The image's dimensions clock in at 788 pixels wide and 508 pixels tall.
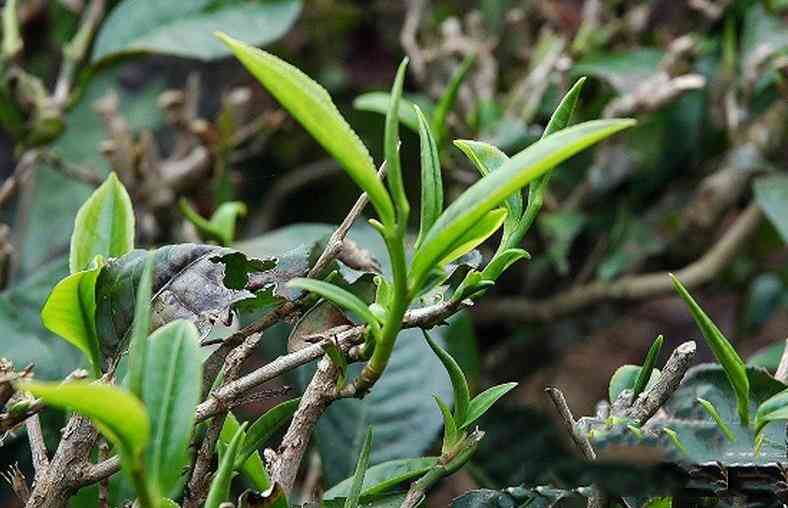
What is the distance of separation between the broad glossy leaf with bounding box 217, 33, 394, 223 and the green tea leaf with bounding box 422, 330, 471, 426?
0.34ft

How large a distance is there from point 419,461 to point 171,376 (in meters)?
0.16

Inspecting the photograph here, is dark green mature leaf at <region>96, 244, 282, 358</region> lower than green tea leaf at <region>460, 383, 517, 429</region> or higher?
higher

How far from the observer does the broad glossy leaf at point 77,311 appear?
0.46 metres

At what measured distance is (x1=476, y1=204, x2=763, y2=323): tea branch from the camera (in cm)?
102

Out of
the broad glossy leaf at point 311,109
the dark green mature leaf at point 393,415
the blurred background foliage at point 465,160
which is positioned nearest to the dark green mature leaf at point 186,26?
the blurred background foliage at point 465,160

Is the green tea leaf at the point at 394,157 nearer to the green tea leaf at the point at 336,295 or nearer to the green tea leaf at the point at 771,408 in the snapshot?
the green tea leaf at the point at 336,295

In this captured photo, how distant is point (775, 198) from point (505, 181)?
63 centimetres

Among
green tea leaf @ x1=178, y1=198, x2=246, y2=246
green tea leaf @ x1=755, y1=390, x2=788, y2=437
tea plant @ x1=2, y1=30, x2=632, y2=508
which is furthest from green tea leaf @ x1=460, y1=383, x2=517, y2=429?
green tea leaf @ x1=178, y1=198, x2=246, y2=246

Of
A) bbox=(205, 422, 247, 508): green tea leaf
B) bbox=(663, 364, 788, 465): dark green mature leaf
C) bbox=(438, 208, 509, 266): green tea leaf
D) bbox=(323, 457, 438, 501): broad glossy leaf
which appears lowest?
bbox=(323, 457, 438, 501): broad glossy leaf

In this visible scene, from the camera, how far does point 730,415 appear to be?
20.3 inches

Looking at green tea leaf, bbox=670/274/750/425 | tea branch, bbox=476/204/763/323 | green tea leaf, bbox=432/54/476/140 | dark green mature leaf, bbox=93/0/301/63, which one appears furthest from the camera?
tea branch, bbox=476/204/763/323

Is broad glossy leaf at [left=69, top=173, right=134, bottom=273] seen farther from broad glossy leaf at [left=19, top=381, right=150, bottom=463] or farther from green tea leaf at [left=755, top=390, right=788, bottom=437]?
green tea leaf at [left=755, top=390, right=788, bottom=437]

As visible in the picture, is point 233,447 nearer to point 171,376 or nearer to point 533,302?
point 171,376

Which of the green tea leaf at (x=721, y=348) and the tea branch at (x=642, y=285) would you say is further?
the tea branch at (x=642, y=285)
